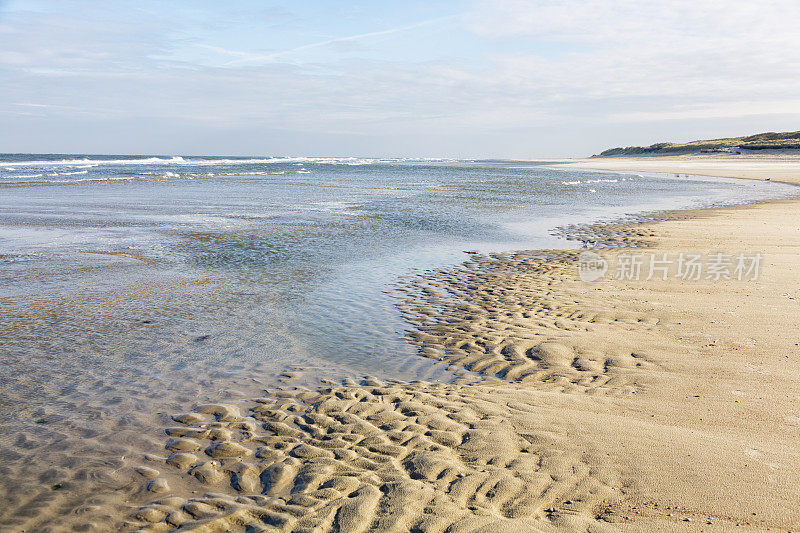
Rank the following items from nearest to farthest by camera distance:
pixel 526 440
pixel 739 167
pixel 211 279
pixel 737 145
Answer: pixel 526 440 < pixel 211 279 < pixel 739 167 < pixel 737 145

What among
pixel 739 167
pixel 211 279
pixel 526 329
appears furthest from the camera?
pixel 739 167

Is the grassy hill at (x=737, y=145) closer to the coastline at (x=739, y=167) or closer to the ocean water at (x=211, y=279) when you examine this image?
the coastline at (x=739, y=167)

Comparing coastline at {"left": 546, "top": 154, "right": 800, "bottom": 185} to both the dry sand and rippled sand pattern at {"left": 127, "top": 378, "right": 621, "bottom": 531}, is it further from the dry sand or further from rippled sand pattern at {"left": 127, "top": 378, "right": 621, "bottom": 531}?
rippled sand pattern at {"left": 127, "top": 378, "right": 621, "bottom": 531}

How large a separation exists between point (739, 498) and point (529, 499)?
1371 millimetres

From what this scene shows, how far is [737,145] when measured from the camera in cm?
9506

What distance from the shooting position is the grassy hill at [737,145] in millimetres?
82250

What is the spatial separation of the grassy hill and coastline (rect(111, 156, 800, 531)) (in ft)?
296

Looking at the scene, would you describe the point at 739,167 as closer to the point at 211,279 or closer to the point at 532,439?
the point at 211,279

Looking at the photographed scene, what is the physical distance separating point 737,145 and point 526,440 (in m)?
111

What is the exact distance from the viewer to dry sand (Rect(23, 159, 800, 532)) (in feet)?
11.3

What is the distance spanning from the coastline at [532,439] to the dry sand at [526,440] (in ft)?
0.05

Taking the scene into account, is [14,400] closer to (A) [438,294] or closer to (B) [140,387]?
(B) [140,387]

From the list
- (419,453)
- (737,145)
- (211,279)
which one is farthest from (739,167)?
(419,453)

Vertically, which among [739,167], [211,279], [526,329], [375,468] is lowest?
[375,468]
